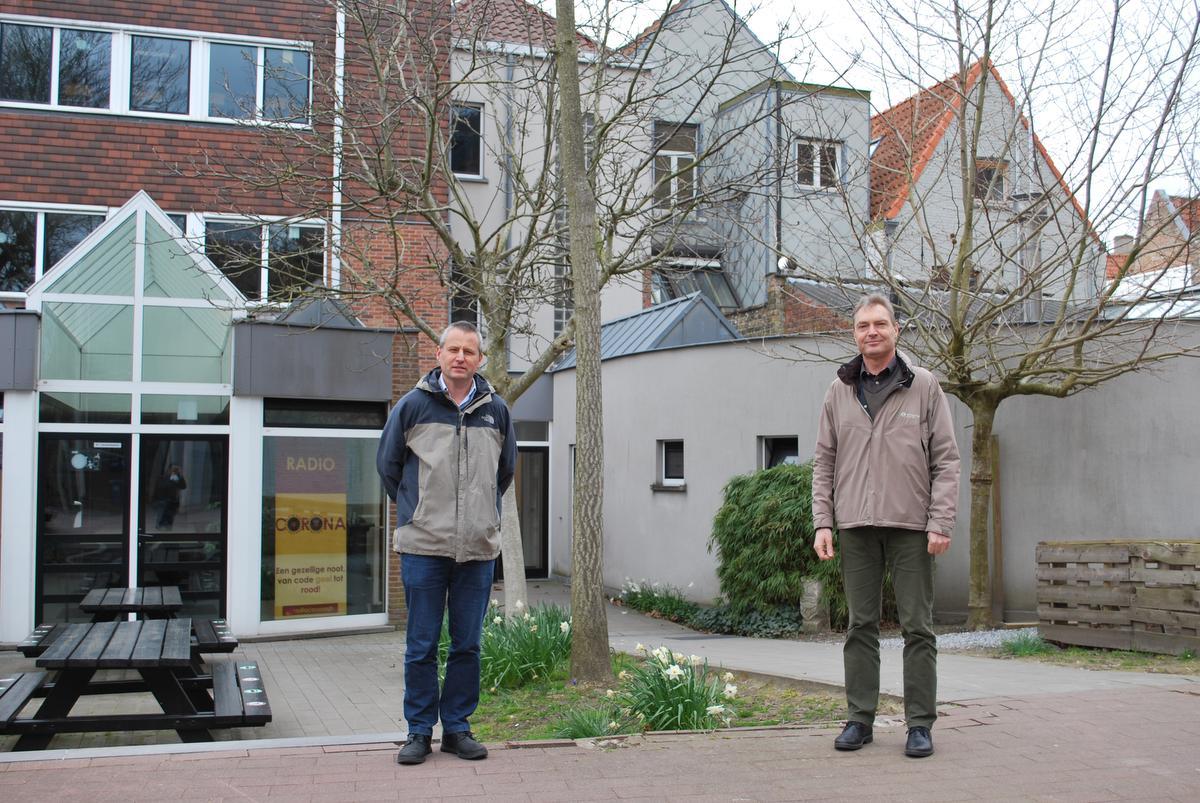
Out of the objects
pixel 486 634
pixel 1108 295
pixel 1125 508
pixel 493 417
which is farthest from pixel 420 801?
pixel 1125 508

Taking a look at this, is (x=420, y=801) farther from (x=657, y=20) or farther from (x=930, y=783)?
(x=657, y=20)

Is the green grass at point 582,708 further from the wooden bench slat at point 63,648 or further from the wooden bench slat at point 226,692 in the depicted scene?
the wooden bench slat at point 63,648

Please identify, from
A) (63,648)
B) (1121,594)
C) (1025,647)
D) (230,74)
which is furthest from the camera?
(230,74)

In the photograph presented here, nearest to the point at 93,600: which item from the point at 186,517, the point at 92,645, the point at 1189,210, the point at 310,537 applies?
the point at 186,517

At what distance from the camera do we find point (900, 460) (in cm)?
520

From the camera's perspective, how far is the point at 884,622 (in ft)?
42.5

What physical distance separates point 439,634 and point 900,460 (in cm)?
223

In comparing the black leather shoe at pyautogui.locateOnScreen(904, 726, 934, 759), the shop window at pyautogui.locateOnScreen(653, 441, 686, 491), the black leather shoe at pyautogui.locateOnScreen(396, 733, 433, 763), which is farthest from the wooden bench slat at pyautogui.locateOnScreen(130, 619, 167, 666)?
the shop window at pyautogui.locateOnScreen(653, 441, 686, 491)

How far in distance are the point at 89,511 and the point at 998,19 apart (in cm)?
1015

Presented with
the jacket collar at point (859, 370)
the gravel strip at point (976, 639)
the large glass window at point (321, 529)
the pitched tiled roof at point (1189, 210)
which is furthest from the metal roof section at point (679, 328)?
the jacket collar at point (859, 370)

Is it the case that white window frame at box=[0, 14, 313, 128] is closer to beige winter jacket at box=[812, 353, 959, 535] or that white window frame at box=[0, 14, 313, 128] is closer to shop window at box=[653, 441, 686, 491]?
shop window at box=[653, 441, 686, 491]

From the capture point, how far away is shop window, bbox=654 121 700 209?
1027cm

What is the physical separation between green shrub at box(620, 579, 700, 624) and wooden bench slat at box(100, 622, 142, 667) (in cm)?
845

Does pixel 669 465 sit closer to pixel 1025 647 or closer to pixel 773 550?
pixel 773 550
